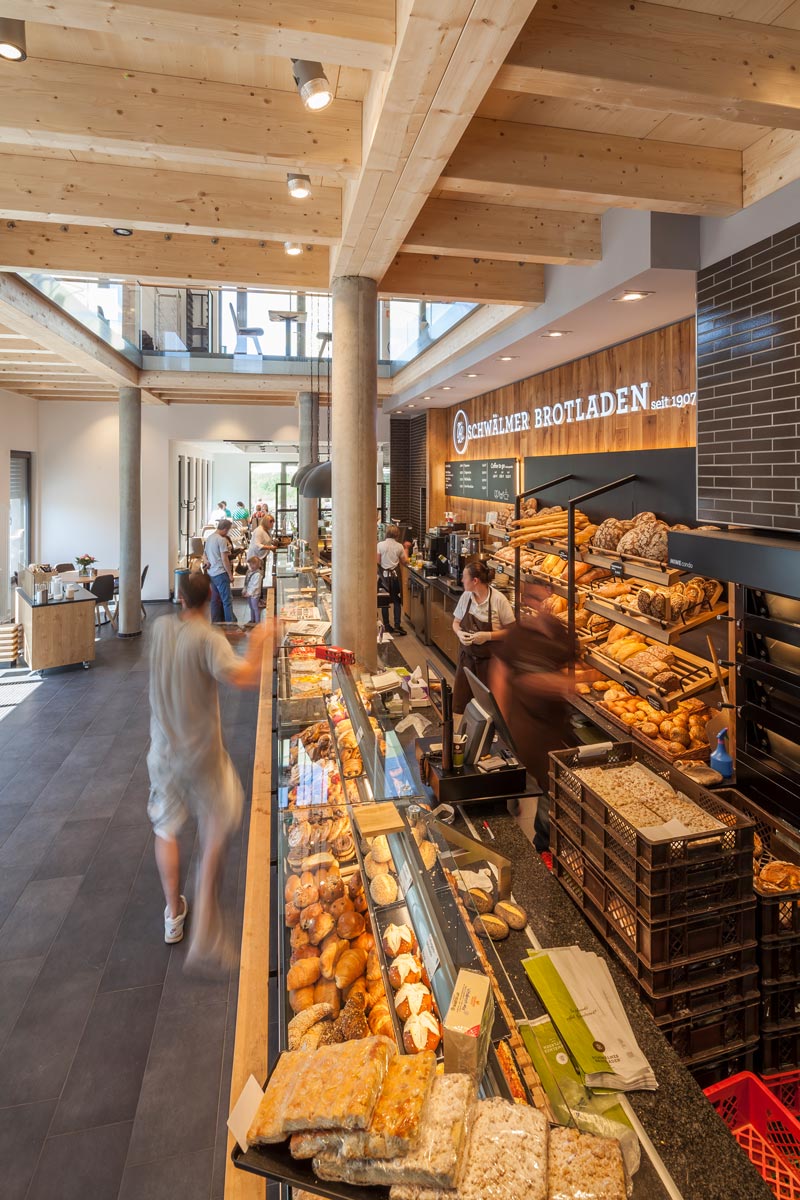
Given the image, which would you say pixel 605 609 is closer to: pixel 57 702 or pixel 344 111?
pixel 344 111

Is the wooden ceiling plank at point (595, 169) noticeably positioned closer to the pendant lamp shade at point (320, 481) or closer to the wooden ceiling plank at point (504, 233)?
the wooden ceiling plank at point (504, 233)

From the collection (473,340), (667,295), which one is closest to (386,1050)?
(667,295)

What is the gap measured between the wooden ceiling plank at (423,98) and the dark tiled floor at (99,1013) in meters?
3.57

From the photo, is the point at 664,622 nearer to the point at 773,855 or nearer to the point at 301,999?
the point at 773,855

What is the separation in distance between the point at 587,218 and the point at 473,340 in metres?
2.25

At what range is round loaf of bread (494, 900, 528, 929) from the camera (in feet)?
6.49

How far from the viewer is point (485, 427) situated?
9023 millimetres

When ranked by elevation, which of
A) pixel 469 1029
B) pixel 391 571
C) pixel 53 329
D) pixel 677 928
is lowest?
pixel 677 928

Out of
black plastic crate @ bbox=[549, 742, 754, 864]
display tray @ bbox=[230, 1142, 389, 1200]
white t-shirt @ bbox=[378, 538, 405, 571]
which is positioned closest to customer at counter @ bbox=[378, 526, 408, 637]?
white t-shirt @ bbox=[378, 538, 405, 571]

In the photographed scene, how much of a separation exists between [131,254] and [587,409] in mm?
3791

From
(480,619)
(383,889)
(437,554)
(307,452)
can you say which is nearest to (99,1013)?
(383,889)

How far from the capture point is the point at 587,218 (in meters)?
3.91

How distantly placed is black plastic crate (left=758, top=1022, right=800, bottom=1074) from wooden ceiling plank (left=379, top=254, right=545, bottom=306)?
4.38 metres

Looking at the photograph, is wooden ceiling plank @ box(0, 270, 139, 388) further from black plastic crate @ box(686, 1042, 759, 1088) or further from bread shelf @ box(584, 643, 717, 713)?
black plastic crate @ box(686, 1042, 759, 1088)
